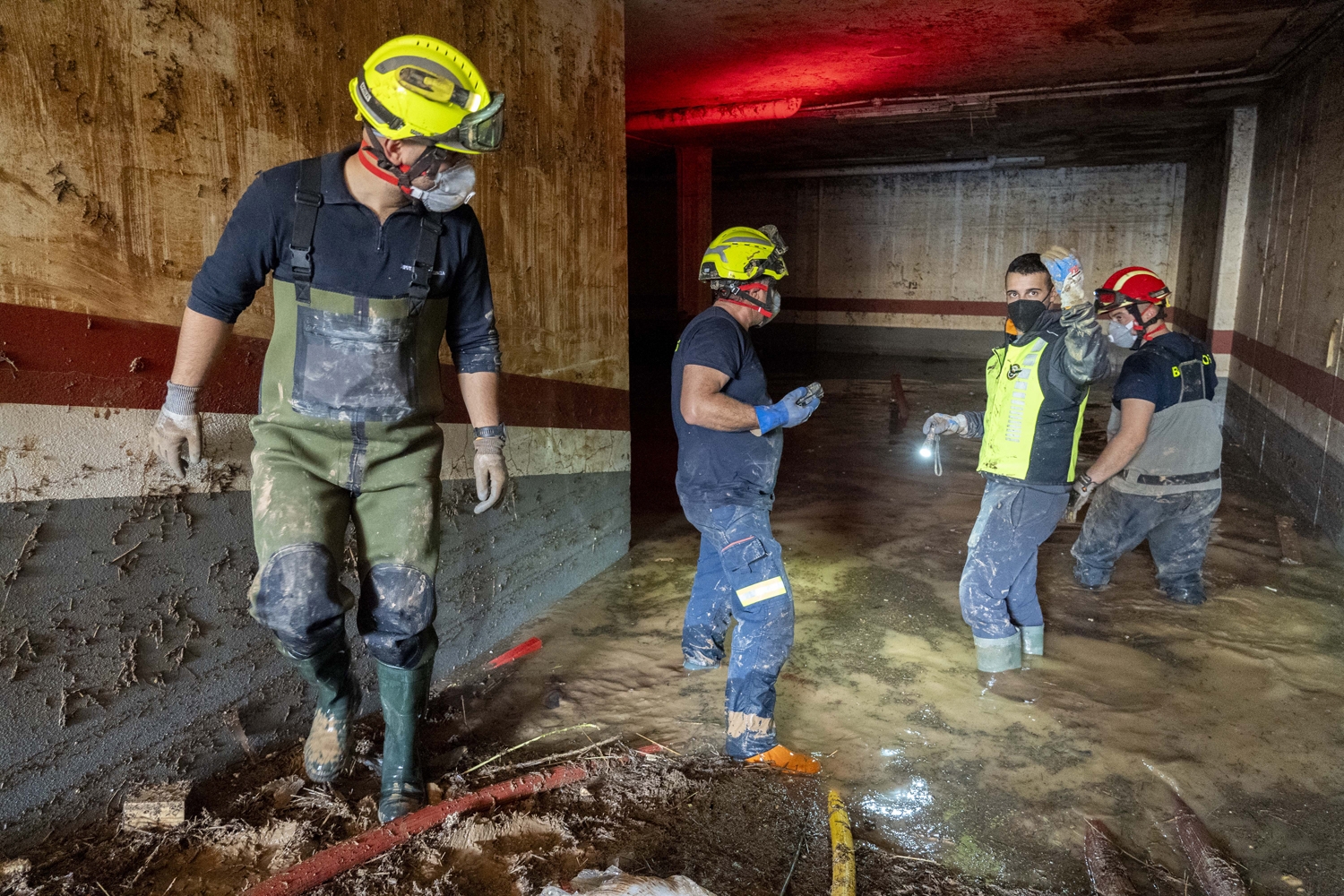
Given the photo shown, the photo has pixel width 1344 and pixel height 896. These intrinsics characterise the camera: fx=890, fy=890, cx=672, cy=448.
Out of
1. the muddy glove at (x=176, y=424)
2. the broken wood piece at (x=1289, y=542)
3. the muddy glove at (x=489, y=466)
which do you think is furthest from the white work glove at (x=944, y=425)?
the broken wood piece at (x=1289, y=542)

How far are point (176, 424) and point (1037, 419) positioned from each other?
311cm

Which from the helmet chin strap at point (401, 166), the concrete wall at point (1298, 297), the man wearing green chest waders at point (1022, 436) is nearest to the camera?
the helmet chin strap at point (401, 166)

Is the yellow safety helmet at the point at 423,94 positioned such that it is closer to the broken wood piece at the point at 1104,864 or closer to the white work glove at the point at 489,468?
the white work glove at the point at 489,468

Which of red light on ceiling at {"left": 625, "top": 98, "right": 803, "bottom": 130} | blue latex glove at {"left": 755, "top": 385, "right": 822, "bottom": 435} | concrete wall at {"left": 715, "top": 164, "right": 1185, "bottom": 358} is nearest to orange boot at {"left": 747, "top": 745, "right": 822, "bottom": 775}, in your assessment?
blue latex glove at {"left": 755, "top": 385, "right": 822, "bottom": 435}

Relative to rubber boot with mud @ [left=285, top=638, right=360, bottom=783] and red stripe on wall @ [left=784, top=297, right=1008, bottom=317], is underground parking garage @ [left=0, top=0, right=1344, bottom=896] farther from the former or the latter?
red stripe on wall @ [left=784, top=297, right=1008, bottom=317]

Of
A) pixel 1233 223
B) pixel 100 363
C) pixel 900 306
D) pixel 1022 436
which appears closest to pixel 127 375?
pixel 100 363

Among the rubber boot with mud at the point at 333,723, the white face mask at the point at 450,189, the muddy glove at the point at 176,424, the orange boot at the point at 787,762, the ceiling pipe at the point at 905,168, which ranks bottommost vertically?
the orange boot at the point at 787,762

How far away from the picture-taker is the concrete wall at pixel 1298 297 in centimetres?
638

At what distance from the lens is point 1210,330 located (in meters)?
10.6

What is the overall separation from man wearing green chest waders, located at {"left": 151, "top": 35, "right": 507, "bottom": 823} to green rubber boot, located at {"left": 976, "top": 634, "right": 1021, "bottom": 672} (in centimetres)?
249

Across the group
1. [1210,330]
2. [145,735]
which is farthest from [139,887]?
[1210,330]

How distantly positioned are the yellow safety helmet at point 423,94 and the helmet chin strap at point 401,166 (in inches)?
1.5

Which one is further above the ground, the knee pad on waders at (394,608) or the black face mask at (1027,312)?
the black face mask at (1027,312)

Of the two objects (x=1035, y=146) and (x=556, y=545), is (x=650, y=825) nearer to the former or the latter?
(x=556, y=545)
